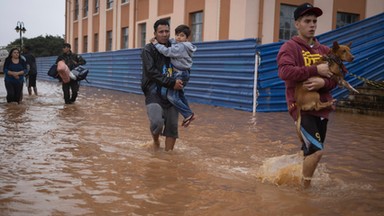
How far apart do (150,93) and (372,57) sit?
8.84 metres

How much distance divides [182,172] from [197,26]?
14.6m

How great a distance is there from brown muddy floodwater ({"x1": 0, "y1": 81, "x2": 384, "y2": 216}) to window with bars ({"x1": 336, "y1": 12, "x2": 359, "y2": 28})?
36.9ft

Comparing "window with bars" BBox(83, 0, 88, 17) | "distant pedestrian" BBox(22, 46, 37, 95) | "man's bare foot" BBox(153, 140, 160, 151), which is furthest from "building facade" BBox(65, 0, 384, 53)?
"distant pedestrian" BBox(22, 46, 37, 95)

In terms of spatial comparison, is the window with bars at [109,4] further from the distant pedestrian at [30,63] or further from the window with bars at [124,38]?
the distant pedestrian at [30,63]

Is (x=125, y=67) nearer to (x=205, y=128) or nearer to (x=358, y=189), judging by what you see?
(x=205, y=128)

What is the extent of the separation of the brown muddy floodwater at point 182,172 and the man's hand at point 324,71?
1147mm

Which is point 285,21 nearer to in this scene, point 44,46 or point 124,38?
point 124,38

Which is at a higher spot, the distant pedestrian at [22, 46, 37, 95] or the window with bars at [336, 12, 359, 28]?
the window with bars at [336, 12, 359, 28]

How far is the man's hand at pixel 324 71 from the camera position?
373 cm

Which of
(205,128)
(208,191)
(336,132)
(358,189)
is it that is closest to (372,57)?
(336,132)

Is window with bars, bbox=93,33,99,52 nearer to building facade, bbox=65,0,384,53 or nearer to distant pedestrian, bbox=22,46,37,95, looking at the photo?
building facade, bbox=65,0,384,53

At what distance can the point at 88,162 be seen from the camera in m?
5.08

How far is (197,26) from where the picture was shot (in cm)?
1866

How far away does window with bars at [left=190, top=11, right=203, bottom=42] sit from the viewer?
18.4 meters
